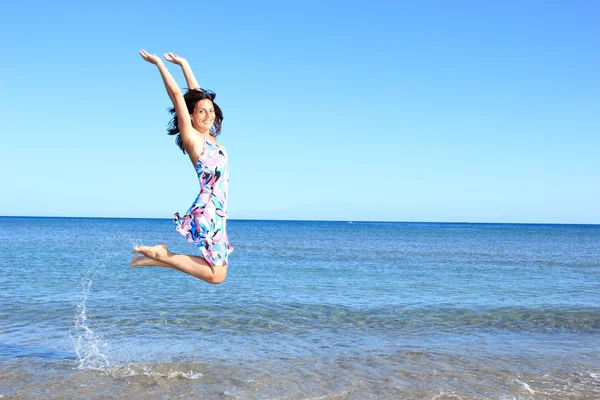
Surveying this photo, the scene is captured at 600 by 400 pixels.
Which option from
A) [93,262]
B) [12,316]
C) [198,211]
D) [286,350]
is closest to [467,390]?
[286,350]

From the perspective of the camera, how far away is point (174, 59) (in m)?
5.71

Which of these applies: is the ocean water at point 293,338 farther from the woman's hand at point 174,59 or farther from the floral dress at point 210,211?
the woman's hand at point 174,59

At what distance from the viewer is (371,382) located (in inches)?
291

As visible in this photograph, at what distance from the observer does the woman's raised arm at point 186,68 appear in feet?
18.6

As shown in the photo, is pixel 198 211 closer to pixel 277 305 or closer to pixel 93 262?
pixel 277 305

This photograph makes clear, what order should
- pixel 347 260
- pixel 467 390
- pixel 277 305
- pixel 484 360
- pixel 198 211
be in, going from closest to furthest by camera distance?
pixel 198 211, pixel 467 390, pixel 484 360, pixel 277 305, pixel 347 260

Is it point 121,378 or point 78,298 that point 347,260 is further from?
point 121,378

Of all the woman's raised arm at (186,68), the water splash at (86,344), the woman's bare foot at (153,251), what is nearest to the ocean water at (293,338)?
the water splash at (86,344)

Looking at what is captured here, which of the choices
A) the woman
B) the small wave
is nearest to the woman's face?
the woman

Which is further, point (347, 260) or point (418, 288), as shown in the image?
point (347, 260)

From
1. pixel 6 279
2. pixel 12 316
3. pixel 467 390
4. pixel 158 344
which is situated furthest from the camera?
pixel 6 279

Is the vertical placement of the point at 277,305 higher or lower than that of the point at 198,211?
lower

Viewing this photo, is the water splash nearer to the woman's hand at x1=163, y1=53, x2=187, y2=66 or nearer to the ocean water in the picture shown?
the ocean water

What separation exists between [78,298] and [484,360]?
30.1 ft
